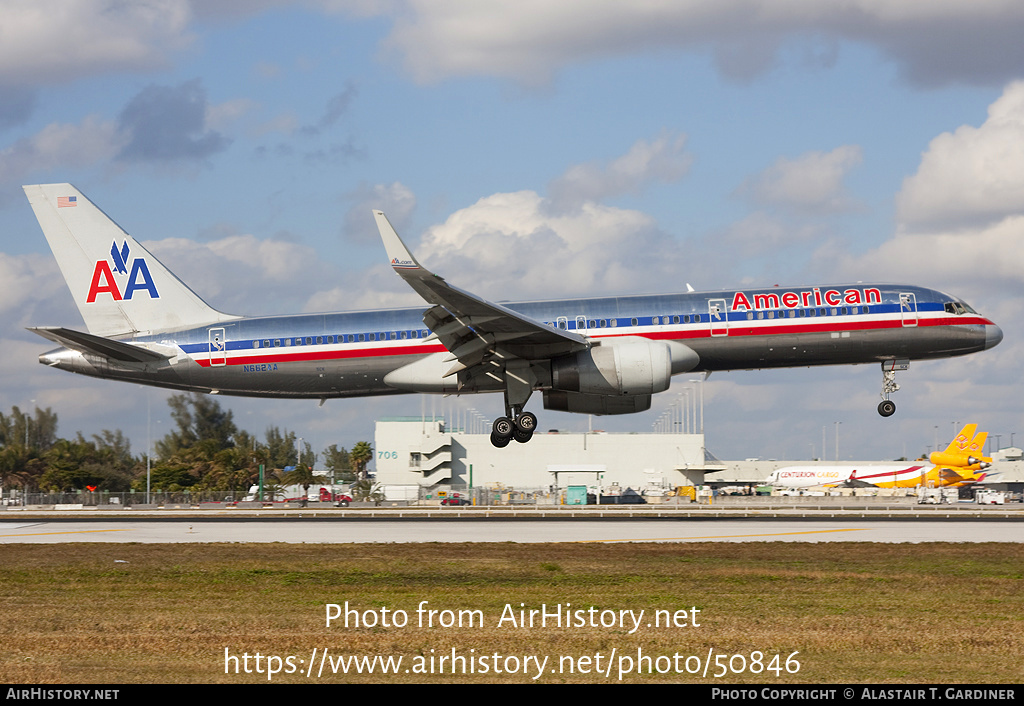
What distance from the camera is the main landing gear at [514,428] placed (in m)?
35.4

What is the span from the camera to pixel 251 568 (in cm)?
2686

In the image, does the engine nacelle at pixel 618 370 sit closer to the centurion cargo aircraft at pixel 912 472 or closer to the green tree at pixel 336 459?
the centurion cargo aircraft at pixel 912 472

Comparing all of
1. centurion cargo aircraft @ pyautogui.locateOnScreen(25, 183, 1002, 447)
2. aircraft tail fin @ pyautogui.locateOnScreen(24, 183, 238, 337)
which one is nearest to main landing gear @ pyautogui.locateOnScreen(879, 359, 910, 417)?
centurion cargo aircraft @ pyautogui.locateOnScreen(25, 183, 1002, 447)

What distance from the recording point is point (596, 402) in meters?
36.4

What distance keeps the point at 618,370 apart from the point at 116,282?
19.8 meters

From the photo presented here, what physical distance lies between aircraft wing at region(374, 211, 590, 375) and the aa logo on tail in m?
12.7

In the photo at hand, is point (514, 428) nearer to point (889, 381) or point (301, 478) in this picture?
point (889, 381)

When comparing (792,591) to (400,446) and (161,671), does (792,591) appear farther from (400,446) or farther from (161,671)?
(400,446)

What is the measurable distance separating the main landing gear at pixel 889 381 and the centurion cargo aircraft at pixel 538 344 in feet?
0.17

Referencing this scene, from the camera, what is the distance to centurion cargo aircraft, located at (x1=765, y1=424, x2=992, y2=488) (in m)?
95.6

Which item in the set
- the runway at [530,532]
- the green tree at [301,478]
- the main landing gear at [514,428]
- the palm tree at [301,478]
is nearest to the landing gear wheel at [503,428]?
the main landing gear at [514,428]

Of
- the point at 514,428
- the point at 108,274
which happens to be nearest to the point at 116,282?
the point at 108,274

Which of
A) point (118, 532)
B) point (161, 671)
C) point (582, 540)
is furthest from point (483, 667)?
point (118, 532)
